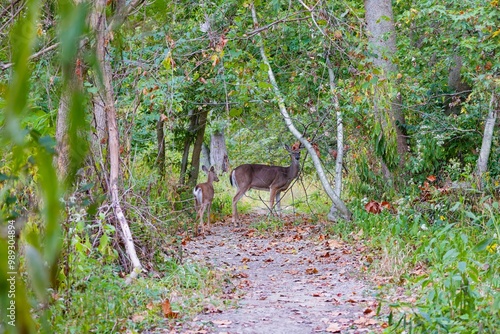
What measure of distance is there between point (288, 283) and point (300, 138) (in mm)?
4544

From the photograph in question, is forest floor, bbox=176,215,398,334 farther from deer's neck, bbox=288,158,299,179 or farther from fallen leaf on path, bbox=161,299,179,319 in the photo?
deer's neck, bbox=288,158,299,179

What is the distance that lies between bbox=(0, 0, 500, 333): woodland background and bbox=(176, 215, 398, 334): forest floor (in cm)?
30

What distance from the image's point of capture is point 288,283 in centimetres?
776

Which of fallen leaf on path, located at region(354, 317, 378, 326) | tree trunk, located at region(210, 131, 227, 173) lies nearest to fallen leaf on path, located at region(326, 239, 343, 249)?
fallen leaf on path, located at region(354, 317, 378, 326)

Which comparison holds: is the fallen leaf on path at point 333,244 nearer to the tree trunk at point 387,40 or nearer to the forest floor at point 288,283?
the forest floor at point 288,283

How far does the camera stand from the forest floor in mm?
5465

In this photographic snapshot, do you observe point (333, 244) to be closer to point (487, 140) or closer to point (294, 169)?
point (487, 140)

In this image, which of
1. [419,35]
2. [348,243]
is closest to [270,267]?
[348,243]

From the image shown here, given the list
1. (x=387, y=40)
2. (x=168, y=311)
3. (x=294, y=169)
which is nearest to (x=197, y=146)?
(x=294, y=169)

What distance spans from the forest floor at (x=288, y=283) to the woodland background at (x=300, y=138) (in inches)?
11.8

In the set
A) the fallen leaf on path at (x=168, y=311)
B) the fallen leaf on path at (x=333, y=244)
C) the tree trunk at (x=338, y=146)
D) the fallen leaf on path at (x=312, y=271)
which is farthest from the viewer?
the tree trunk at (x=338, y=146)

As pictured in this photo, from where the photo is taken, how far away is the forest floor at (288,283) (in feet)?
17.9

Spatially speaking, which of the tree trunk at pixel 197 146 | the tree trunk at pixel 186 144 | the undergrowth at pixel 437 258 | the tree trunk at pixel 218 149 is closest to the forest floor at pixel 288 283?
the undergrowth at pixel 437 258

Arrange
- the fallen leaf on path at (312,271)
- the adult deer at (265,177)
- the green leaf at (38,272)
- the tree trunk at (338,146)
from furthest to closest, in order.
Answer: the adult deer at (265,177)
the tree trunk at (338,146)
the fallen leaf on path at (312,271)
the green leaf at (38,272)
